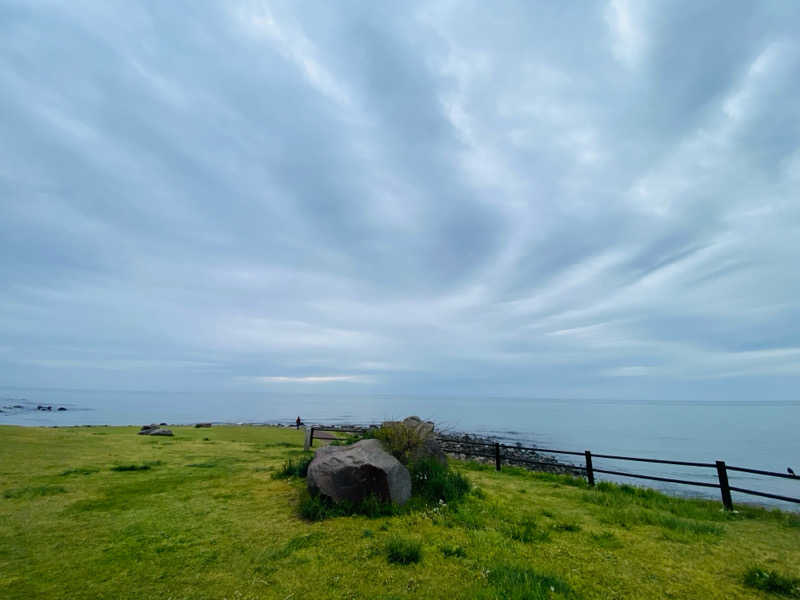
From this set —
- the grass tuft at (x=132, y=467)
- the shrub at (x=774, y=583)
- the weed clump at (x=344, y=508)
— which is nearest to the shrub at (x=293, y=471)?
the weed clump at (x=344, y=508)

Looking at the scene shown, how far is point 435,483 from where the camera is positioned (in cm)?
998

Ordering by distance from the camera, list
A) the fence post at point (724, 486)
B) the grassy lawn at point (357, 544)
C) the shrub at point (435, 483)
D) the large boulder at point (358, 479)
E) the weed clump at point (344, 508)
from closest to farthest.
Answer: the grassy lawn at point (357, 544), the weed clump at point (344, 508), the large boulder at point (358, 479), the shrub at point (435, 483), the fence post at point (724, 486)

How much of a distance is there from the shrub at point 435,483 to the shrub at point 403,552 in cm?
316

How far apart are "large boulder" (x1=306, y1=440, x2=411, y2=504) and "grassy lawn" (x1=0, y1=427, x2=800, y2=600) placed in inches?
25.8

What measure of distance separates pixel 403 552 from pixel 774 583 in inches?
233

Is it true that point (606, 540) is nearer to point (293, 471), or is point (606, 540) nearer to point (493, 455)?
point (293, 471)

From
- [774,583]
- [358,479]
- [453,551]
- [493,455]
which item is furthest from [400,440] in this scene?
[493,455]

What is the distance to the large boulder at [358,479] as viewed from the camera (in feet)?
29.5

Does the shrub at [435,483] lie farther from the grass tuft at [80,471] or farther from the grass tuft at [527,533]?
the grass tuft at [80,471]

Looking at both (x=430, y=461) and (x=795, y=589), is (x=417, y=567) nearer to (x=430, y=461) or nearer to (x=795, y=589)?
(x=430, y=461)

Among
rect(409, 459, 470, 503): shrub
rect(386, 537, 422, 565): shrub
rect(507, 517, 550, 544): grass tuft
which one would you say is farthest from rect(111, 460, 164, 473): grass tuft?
rect(507, 517, 550, 544): grass tuft

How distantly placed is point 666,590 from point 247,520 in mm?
8075

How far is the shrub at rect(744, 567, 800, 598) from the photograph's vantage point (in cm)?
569

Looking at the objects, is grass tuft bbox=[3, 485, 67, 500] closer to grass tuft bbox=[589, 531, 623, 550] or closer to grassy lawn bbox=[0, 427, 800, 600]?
grassy lawn bbox=[0, 427, 800, 600]
